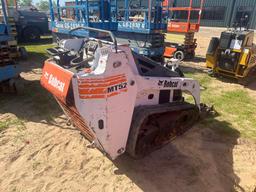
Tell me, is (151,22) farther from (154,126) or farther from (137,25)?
(154,126)

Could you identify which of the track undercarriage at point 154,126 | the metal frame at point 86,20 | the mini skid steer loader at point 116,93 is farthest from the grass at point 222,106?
the metal frame at point 86,20

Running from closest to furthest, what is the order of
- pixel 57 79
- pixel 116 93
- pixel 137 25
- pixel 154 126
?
pixel 116 93 < pixel 57 79 < pixel 154 126 < pixel 137 25

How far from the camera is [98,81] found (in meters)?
2.80

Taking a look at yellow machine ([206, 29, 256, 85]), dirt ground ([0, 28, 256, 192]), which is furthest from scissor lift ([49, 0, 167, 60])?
dirt ground ([0, 28, 256, 192])

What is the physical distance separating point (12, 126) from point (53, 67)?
95.3 inches

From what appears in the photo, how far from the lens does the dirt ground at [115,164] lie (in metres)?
3.46

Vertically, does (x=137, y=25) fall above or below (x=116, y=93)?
above

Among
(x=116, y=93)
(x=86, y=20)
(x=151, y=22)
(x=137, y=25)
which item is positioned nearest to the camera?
(x=116, y=93)

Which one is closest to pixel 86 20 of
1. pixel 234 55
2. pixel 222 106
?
pixel 234 55

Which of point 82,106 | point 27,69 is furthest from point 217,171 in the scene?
point 27,69

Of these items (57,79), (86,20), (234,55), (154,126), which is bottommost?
(154,126)

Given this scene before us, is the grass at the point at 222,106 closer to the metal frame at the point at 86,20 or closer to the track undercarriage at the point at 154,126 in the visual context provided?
the track undercarriage at the point at 154,126

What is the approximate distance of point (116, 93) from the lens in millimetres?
3006

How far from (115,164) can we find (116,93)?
145 cm
